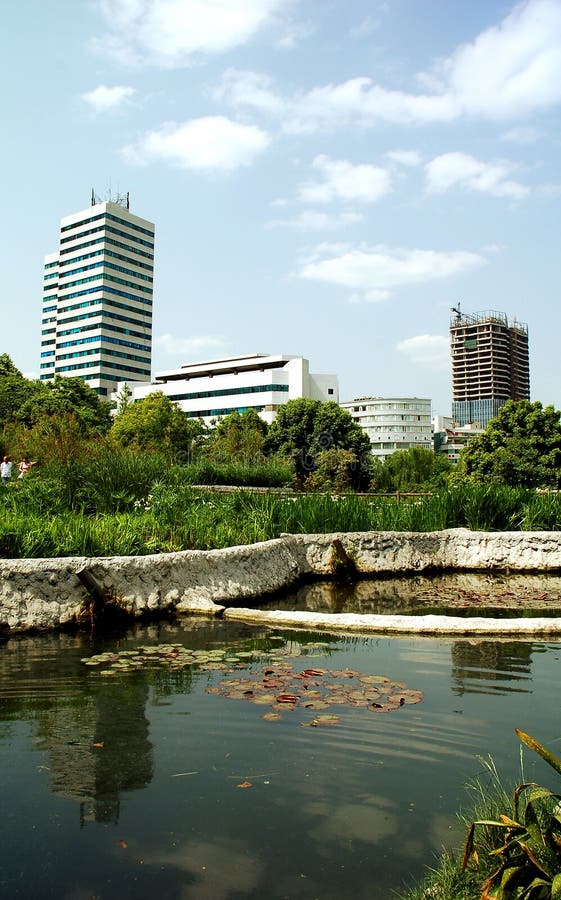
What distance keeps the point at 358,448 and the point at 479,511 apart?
36.3 m

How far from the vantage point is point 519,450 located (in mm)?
19562

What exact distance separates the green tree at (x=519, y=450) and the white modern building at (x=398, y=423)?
323 feet

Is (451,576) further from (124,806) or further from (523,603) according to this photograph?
(124,806)

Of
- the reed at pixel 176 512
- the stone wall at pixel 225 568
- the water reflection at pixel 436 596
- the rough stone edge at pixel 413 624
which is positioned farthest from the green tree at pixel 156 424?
the rough stone edge at pixel 413 624

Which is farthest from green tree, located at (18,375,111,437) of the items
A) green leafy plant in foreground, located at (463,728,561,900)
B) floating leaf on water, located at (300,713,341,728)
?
green leafy plant in foreground, located at (463,728,561,900)

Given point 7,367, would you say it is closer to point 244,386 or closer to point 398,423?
point 244,386

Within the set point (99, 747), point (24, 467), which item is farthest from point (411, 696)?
point (24, 467)

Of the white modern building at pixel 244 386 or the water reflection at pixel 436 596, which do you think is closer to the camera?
the water reflection at pixel 436 596

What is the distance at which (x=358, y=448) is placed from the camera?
1916 inches

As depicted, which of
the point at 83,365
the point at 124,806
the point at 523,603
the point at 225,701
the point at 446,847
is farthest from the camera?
the point at 83,365

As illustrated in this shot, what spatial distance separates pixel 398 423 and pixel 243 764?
11932cm

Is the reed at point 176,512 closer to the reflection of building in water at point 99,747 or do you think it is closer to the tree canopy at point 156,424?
the reflection of building in water at point 99,747

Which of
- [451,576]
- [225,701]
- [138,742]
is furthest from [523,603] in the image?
[138,742]

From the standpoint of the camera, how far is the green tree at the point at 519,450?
63.3 ft
